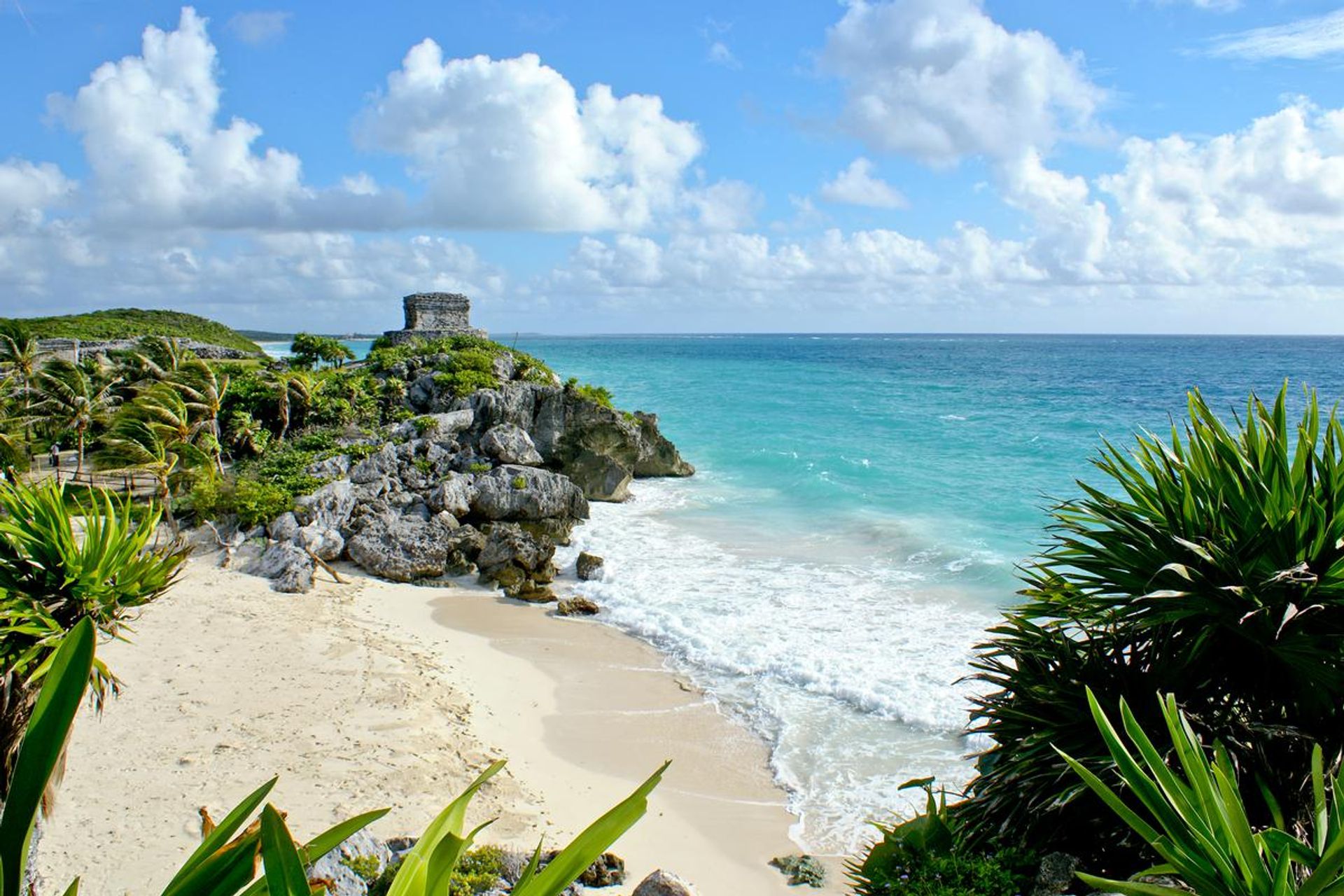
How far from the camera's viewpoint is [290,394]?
74.8 ft

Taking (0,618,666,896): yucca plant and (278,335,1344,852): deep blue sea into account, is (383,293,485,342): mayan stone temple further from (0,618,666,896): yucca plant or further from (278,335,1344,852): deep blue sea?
(0,618,666,896): yucca plant

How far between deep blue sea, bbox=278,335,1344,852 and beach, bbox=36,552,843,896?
867mm

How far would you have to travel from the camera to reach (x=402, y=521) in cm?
1752

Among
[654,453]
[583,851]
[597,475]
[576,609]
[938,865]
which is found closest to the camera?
[583,851]

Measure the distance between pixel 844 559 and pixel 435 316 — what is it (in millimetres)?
21254

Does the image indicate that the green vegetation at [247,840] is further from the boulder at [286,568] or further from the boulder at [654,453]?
the boulder at [654,453]

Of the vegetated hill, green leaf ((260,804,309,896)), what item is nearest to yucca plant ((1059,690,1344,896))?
green leaf ((260,804,309,896))

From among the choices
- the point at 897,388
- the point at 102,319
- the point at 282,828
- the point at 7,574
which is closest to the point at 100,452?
the point at 7,574

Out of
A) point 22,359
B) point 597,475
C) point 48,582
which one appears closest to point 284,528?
point 597,475

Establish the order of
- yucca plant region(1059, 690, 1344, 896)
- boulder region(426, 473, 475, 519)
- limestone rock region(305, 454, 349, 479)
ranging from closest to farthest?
yucca plant region(1059, 690, 1344, 896) < boulder region(426, 473, 475, 519) < limestone rock region(305, 454, 349, 479)

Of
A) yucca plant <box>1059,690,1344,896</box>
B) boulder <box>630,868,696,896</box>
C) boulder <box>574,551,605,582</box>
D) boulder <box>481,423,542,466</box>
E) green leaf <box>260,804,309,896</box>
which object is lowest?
boulder <box>574,551,605,582</box>

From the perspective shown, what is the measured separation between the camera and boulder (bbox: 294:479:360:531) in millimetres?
17062

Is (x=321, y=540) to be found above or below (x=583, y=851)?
below

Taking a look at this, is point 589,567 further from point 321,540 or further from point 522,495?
point 321,540
